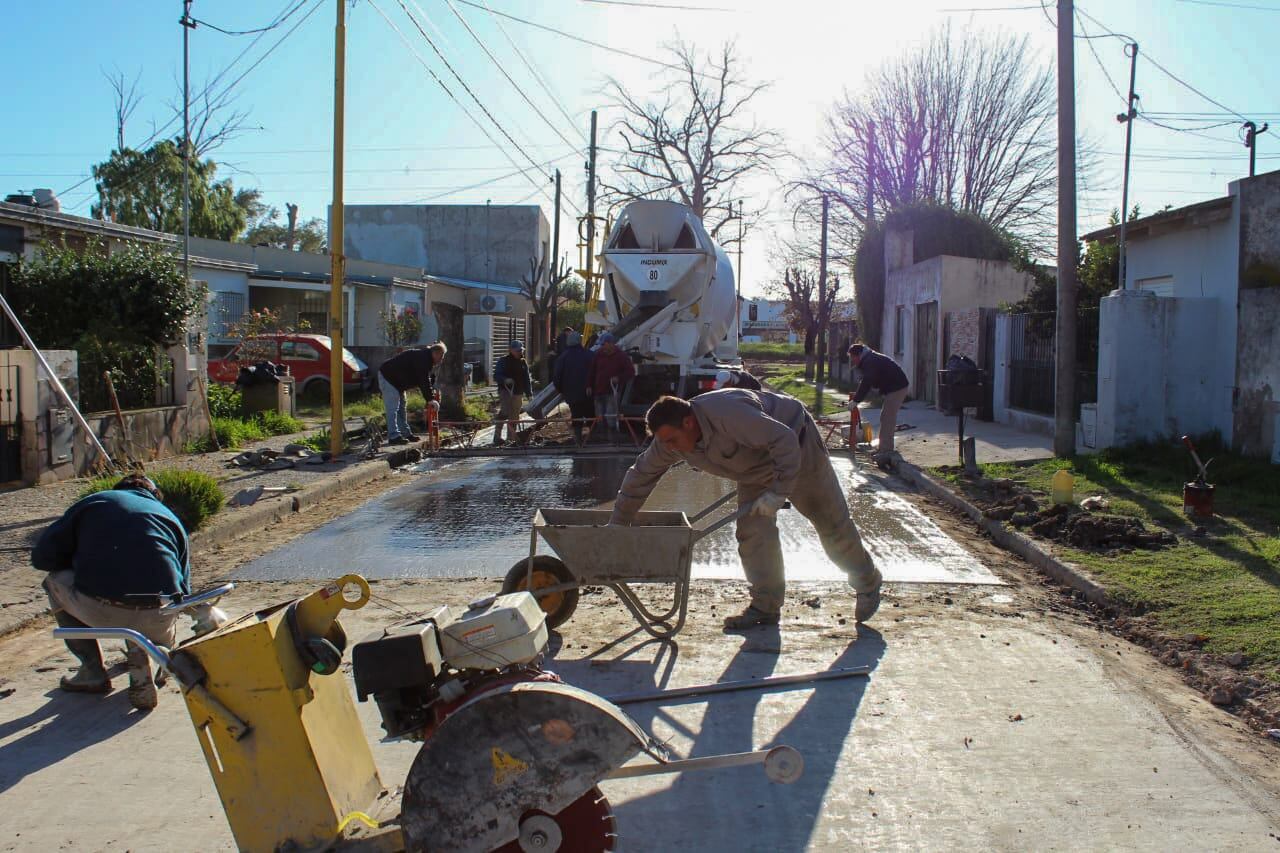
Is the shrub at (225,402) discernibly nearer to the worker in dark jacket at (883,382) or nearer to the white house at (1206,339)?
the worker in dark jacket at (883,382)

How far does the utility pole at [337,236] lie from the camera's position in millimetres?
13398

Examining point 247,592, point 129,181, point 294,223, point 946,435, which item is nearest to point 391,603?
point 247,592

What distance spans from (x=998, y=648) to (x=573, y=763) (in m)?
3.50

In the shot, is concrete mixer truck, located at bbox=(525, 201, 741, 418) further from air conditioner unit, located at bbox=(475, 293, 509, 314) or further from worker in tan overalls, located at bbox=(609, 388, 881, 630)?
air conditioner unit, located at bbox=(475, 293, 509, 314)

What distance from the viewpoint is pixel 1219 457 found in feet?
37.2

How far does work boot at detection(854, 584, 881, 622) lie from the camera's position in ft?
20.6

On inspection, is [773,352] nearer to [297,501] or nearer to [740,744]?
[297,501]

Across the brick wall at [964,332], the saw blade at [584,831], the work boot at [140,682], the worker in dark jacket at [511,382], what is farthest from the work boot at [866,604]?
the brick wall at [964,332]

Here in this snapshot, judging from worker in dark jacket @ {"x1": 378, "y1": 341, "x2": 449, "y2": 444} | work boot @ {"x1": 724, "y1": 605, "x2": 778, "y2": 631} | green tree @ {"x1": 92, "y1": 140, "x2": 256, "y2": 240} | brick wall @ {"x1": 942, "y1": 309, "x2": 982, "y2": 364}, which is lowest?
work boot @ {"x1": 724, "y1": 605, "x2": 778, "y2": 631}

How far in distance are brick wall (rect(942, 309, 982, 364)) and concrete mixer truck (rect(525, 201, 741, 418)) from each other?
5044 millimetres

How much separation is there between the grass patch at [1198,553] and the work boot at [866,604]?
5.34 feet

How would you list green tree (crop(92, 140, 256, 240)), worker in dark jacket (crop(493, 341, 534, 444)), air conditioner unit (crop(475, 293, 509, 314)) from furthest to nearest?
air conditioner unit (crop(475, 293, 509, 314)), green tree (crop(92, 140, 256, 240)), worker in dark jacket (crop(493, 341, 534, 444))

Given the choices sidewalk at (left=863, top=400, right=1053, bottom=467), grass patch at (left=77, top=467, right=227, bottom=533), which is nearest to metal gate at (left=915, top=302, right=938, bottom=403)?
sidewalk at (left=863, top=400, right=1053, bottom=467)

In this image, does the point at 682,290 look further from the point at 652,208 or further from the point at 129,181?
the point at 129,181
